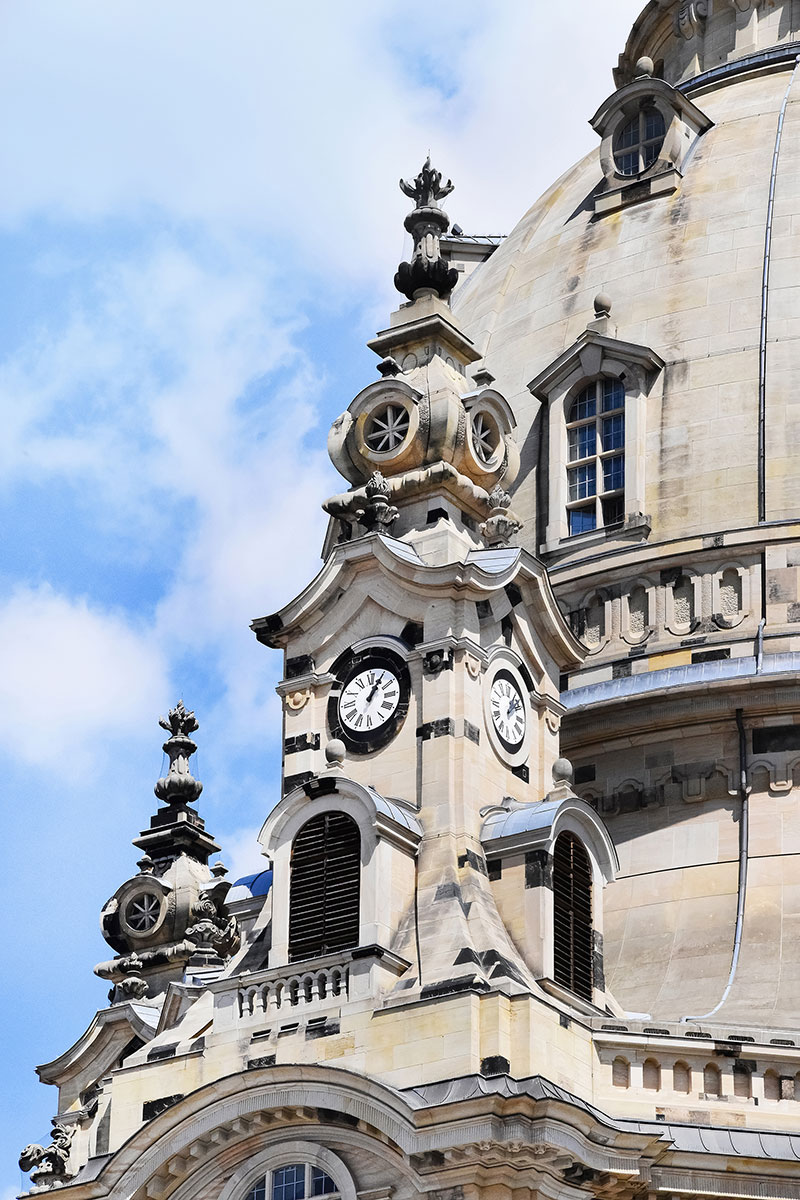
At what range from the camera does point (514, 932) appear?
41.9 metres

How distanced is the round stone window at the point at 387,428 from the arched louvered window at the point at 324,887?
7.09 metres

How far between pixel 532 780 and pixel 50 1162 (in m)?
9.60

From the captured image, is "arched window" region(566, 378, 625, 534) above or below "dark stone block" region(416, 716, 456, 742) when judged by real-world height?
above

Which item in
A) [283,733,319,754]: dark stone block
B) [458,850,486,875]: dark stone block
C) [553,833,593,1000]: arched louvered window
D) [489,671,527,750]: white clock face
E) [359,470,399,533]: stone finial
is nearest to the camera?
[458,850,486,875]: dark stone block

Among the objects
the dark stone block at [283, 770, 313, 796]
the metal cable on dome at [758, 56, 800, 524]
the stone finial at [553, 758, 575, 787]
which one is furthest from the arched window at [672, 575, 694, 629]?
the dark stone block at [283, 770, 313, 796]

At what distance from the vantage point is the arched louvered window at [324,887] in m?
42.0

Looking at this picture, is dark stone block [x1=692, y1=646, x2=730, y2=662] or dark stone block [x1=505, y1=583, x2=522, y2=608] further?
dark stone block [x1=692, y1=646, x2=730, y2=662]

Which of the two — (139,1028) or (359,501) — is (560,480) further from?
(139,1028)

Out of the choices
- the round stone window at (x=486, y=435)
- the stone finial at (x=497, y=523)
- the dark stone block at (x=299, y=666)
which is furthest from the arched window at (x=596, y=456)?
the dark stone block at (x=299, y=666)

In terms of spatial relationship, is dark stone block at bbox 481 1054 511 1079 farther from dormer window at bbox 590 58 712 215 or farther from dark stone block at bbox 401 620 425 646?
dormer window at bbox 590 58 712 215

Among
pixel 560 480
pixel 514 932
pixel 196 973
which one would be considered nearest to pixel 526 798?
pixel 514 932

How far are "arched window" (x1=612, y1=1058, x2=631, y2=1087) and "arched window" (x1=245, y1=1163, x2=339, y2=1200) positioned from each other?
440 cm

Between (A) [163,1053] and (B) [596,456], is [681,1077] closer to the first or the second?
(A) [163,1053]

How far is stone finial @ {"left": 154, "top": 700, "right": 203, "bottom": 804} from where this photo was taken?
53.3 meters
